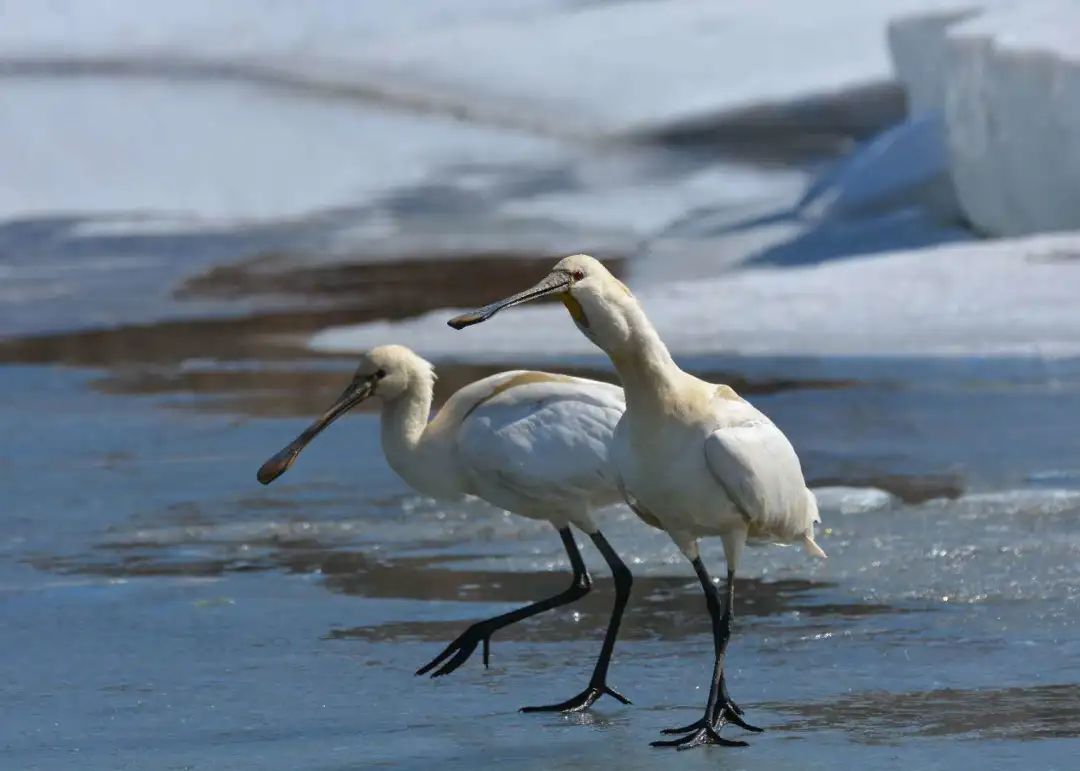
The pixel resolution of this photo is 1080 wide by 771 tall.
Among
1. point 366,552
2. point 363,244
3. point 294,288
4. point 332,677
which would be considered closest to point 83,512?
point 366,552

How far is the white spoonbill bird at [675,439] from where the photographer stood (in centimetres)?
588

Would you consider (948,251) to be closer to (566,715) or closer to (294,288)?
(294,288)

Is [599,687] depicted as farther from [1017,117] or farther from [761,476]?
[1017,117]

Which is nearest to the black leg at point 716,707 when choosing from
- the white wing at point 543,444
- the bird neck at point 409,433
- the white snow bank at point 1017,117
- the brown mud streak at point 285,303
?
the white wing at point 543,444

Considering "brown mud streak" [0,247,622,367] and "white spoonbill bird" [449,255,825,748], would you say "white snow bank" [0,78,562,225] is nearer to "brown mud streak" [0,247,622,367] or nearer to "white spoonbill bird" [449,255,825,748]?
"brown mud streak" [0,247,622,367]


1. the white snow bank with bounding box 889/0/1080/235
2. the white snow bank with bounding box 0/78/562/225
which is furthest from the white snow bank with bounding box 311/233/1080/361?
the white snow bank with bounding box 0/78/562/225

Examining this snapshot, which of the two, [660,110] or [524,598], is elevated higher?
[660,110]

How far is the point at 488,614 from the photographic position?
7793mm

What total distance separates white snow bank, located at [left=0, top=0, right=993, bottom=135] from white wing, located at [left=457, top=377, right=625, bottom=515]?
2730 centimetres

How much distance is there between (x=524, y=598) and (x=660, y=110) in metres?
27.2

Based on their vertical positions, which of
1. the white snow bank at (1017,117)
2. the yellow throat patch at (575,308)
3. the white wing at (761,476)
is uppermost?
the white snow bank at (1017,117)

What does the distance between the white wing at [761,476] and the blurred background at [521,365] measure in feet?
1.59

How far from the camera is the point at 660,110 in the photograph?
1371 inches

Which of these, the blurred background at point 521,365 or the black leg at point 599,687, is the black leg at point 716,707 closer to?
the blurred background at point 521,365
